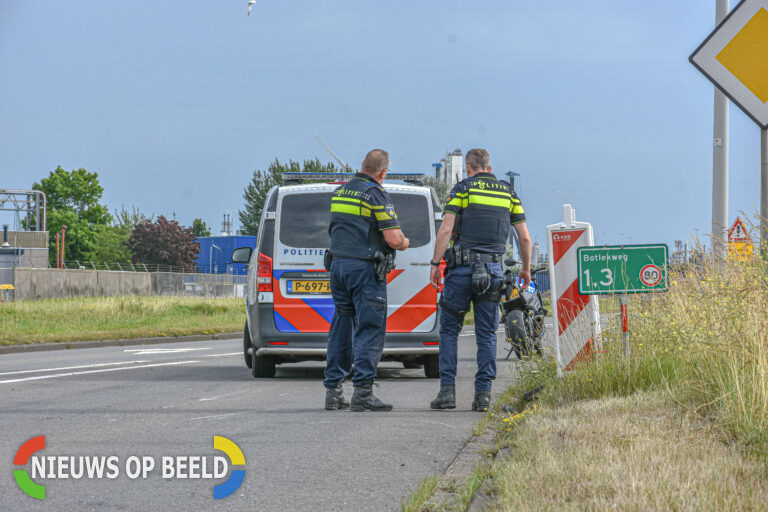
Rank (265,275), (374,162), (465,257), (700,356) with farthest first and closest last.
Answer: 1. (265,275)
2. (374,162)
3. (465,257)
4. (700,356)

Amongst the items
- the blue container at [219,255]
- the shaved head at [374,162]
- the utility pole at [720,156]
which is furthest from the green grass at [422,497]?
the blue container at [219,255]

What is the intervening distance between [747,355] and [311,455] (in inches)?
104

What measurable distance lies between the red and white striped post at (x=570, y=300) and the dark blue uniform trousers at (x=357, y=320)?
1.40 m

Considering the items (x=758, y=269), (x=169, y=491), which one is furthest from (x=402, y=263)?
(x=169, y=491)

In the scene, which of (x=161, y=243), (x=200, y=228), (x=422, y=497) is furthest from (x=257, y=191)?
(x=422, y=497)

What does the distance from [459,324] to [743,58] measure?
2.96 metres

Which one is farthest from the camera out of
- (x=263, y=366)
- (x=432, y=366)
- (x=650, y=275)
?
(x=432, y=366)

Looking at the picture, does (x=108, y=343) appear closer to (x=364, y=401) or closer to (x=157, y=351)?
(x=157, y=351)

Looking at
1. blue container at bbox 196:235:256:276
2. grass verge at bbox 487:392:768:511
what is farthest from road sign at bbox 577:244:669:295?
blue container at bbox 196:235:256:276

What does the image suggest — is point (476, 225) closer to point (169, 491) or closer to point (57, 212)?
point (169, 491)

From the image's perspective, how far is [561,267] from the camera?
25.6 feet

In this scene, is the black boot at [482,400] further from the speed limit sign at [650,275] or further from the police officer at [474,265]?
the speed limit sign at [650,275]

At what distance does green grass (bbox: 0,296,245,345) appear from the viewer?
19.4 meters

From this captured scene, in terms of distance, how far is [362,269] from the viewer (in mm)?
7375
